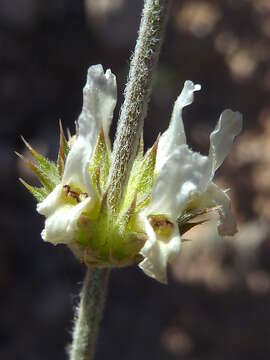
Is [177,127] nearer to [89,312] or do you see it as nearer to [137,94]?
[137,94]

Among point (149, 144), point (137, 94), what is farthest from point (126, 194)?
point (149, 144)

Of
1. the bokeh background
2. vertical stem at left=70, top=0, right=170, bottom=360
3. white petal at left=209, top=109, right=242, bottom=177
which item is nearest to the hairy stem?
vertical stem at left=70, top=0, right=170, bottom=360

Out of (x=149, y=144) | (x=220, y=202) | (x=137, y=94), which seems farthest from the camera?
(x=149, y=144)

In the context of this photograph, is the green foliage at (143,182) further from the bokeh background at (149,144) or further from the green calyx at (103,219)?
the bokeh background at (149,144)

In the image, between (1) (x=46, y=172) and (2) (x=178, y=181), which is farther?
(1) (x=46, y=172)

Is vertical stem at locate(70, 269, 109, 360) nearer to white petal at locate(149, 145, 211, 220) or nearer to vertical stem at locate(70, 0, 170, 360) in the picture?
vertical stem at locate(70, 0, 170, 360)

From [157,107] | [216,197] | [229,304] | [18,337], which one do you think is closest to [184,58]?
[157,107]
